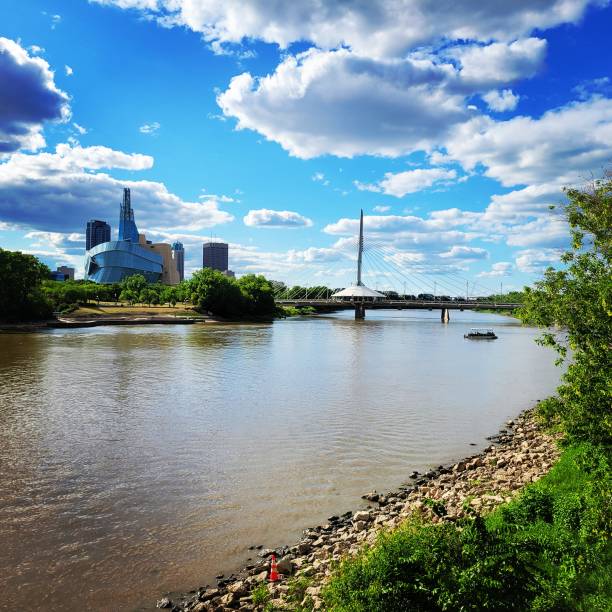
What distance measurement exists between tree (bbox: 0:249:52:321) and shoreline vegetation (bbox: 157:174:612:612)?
248 feet

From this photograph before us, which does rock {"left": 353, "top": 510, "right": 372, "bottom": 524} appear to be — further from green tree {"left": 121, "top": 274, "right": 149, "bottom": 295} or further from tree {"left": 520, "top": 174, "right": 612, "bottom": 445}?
green tree {"left": 121, "top": 274, "right": 149, "bottom": 295}

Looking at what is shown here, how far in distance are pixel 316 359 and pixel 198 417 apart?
82.7 ft

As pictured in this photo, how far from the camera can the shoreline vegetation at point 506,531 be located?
735 centimetres

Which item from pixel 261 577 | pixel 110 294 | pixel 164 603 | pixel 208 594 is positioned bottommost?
pixel 164 603

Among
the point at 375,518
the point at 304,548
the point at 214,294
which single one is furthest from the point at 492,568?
the point at 214,294

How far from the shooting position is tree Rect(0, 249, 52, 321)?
74812mm

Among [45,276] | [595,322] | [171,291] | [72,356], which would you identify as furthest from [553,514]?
[171,291]

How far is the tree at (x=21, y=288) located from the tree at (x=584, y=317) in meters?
78.1

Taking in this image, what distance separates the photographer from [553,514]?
9641 mm

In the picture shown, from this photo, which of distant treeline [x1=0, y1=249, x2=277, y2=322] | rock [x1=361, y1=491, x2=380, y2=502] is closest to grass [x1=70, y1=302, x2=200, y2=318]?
distant treeline [x1=0, y1=249, x2=277, y2=322]

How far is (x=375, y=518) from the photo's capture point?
12148 millimetres

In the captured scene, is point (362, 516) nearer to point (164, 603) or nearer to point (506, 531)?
point (506, 531)

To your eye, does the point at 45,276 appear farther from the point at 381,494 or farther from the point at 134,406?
the point at 381,494

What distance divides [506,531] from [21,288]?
81932 millimetres
